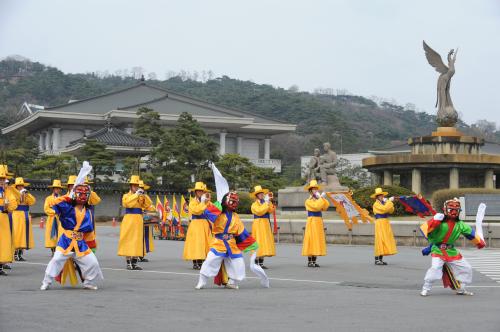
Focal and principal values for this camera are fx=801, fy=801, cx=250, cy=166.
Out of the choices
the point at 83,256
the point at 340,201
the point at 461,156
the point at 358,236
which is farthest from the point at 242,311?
the point at 461,156

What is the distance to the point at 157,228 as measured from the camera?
3609cm

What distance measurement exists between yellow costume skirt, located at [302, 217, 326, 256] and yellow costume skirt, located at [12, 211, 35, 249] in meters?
6.71

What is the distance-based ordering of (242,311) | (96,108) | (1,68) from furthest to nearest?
1. (1,68)
2. (96,108)
3. (242,311)

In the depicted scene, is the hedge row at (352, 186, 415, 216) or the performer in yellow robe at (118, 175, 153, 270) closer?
the performer in yellow robe at (118, 175, 153, 270)

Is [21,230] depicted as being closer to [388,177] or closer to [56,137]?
[388,177]

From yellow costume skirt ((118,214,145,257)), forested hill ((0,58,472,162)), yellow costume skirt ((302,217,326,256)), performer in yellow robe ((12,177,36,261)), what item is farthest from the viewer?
forested hill ((0,58,472,162))

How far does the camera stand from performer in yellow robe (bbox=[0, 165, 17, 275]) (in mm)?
14609

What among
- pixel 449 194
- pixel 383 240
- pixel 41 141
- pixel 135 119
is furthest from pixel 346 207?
pixel 41 141

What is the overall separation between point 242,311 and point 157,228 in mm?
26623

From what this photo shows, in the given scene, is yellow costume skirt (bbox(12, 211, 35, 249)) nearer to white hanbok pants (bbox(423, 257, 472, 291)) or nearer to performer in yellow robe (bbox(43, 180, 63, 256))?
performer in yellow robe (bbox(43, 180, 63, 256))

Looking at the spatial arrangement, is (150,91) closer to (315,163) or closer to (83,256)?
(315,163)

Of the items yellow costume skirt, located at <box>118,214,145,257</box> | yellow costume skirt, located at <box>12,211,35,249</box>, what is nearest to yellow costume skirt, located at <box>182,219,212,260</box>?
yellow costume skirt, located at <box>118,214,145,257</box>

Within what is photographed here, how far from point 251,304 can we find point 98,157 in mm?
38526

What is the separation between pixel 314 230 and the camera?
18266mm
